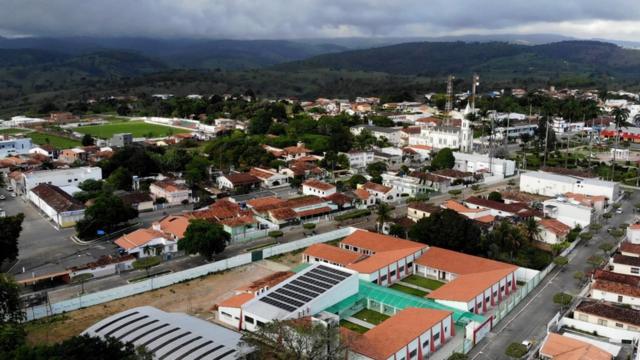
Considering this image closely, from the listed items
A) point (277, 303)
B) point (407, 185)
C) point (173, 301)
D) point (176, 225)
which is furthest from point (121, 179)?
point (277, 303)

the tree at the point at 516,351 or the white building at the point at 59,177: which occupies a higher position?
the white building at the point at 59,177

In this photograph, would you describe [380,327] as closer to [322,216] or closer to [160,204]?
[322,216]

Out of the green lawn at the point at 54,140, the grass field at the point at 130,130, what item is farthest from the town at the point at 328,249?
the grass field at the point at 130,130

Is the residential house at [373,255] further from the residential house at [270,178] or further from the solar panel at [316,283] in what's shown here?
the residential house at [270,178]

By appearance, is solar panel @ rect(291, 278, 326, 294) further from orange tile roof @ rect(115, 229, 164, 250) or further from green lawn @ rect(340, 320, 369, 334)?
orange tile roof @ rect(115, 229, 164, 250)

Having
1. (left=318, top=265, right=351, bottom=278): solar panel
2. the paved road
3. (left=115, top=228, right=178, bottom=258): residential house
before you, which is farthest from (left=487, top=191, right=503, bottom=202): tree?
(left=115, top=228, right=178, bottom=258): residential house

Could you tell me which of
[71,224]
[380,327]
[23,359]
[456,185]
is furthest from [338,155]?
[23,359]
